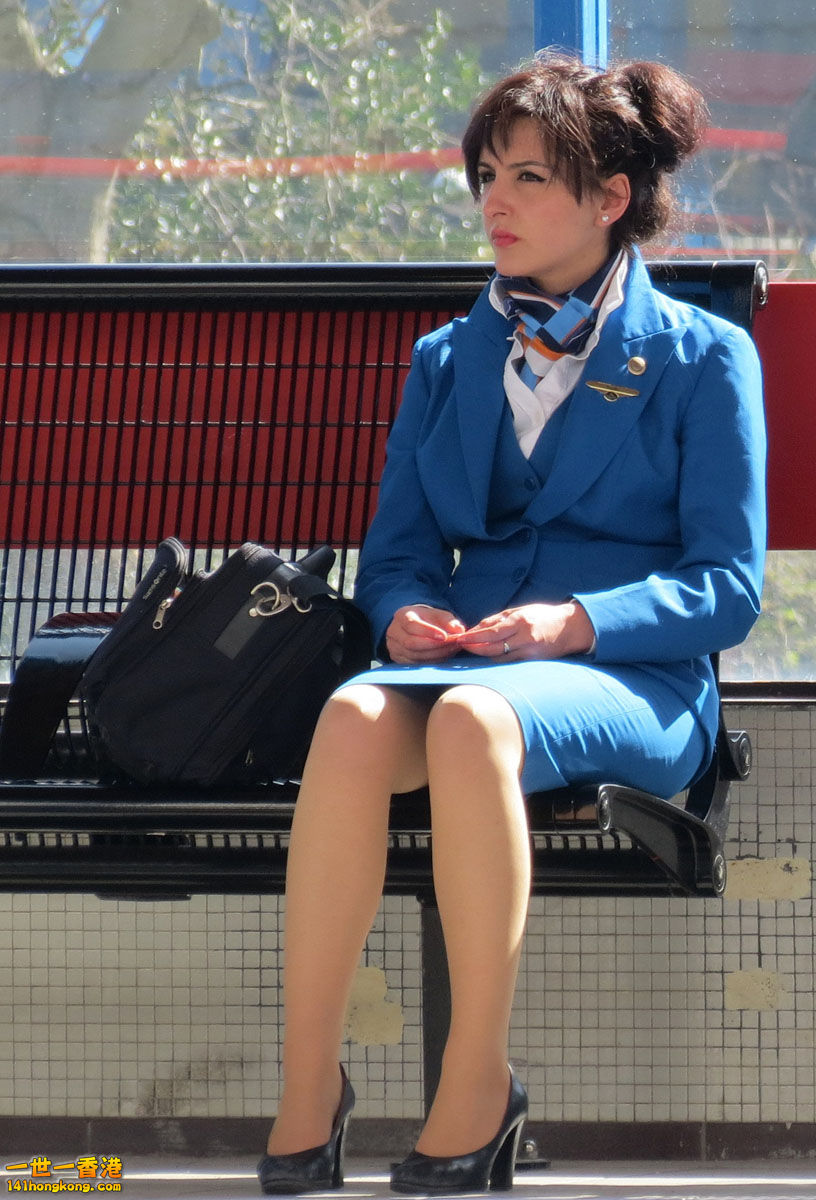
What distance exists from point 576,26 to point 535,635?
1.50m

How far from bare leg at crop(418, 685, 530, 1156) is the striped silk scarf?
0.69m

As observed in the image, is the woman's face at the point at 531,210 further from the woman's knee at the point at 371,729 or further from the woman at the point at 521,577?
the woman's knee at the point at 371,729

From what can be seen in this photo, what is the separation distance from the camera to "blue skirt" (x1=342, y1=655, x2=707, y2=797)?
1888 mm

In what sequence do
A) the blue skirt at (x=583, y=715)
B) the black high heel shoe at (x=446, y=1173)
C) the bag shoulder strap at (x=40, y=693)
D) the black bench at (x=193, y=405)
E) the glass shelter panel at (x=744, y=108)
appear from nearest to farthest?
the black high heel shoe at (x=446, y=1173)
the blue skirt at (x=583, y=715)
the bag shoulder strap at (x=40, y=693)
the black bench at (x=193, y=405)
the glass shelter panel at (x=744, y=108)

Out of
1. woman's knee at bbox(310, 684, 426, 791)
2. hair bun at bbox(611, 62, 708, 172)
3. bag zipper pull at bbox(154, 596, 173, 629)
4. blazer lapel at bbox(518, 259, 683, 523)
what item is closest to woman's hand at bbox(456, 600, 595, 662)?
woman's knee at bbox(310, 684, 426, 791)

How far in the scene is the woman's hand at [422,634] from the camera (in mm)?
2078

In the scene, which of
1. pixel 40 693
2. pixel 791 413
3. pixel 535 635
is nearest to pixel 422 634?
pixel 535 635

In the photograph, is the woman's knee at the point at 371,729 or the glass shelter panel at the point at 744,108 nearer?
the woman's knee at the point at 371,729

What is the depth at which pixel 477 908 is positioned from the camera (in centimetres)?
180

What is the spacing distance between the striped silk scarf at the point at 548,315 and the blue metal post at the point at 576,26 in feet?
2.62

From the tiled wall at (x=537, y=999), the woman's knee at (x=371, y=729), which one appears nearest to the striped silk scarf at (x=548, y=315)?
the woman's knee at (x=371, y=729)

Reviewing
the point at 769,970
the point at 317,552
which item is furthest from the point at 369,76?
the point at 769,970

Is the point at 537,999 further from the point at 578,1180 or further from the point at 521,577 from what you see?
the point at 521,577

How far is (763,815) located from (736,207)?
3.80 ft
